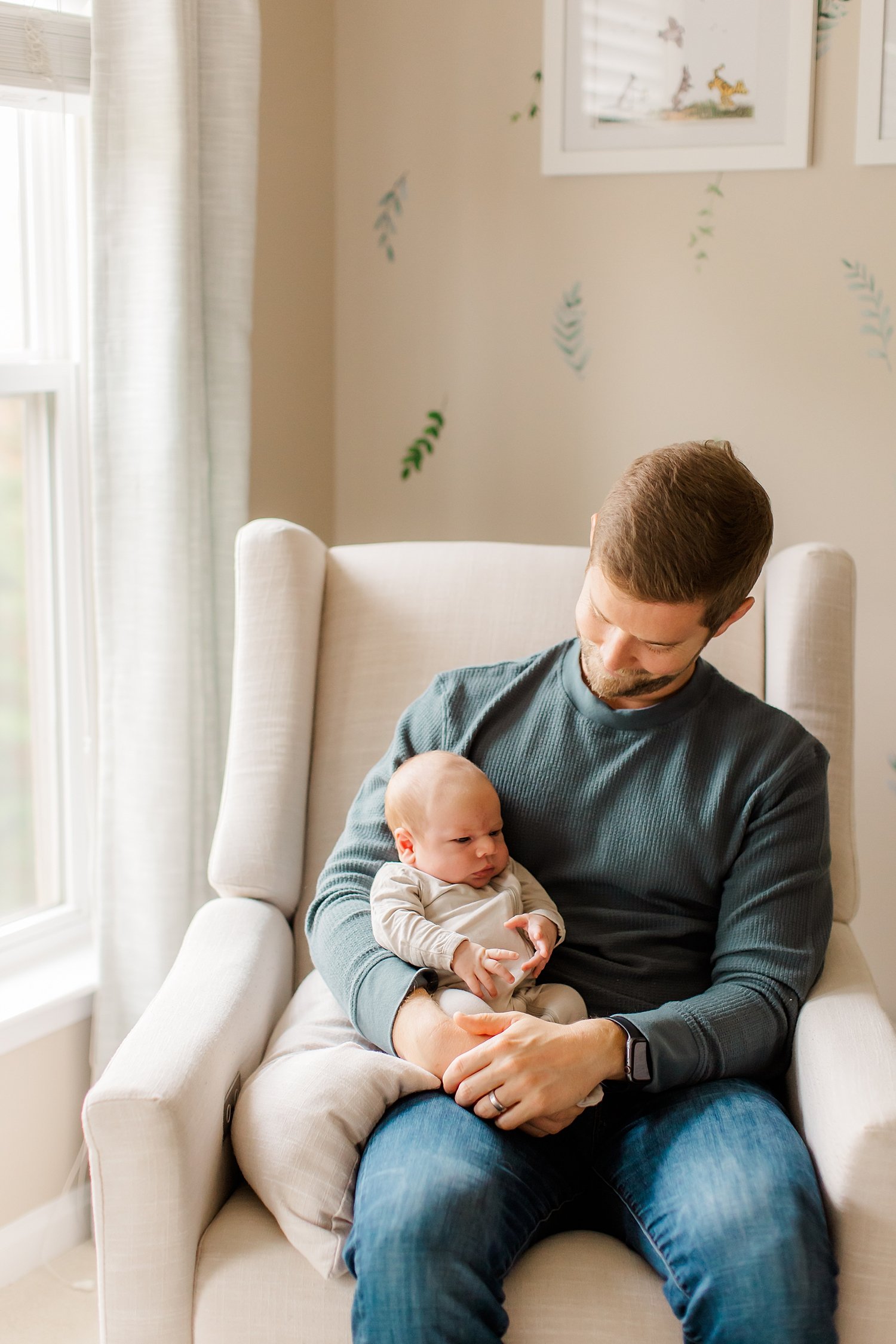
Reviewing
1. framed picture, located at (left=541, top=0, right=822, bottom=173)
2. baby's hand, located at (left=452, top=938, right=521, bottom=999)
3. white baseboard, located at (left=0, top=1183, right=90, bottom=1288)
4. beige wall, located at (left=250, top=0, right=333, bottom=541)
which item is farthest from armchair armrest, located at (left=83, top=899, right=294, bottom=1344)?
framed picture, located at (left=541, top=0, right=822, bottom=173)

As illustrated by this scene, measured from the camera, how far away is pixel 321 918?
1378mm

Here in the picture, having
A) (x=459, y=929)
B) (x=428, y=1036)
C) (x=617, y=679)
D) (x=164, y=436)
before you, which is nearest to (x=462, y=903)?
(x=459, y=929)

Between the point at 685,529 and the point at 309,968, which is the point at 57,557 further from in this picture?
the point at 685,529

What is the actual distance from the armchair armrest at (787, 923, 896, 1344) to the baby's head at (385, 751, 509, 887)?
15.1 inches

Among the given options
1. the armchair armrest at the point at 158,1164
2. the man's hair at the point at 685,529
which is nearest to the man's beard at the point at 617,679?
the man's hair at the point at 685,529

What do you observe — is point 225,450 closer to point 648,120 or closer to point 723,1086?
point 648,120

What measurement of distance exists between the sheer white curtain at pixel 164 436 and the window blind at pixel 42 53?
50mm

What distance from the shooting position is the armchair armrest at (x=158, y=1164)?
1.09 meters

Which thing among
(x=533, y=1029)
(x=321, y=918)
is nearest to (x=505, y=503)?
(x=321, y=918)

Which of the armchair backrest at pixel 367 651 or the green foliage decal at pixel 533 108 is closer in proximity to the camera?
the armchair backrest at pixel 367 651

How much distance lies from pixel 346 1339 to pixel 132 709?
997 mm

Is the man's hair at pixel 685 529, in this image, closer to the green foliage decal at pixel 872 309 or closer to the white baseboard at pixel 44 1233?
the green foliage decal at pixel 872 309

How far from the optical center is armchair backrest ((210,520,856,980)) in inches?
60.6

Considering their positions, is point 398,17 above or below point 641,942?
above
